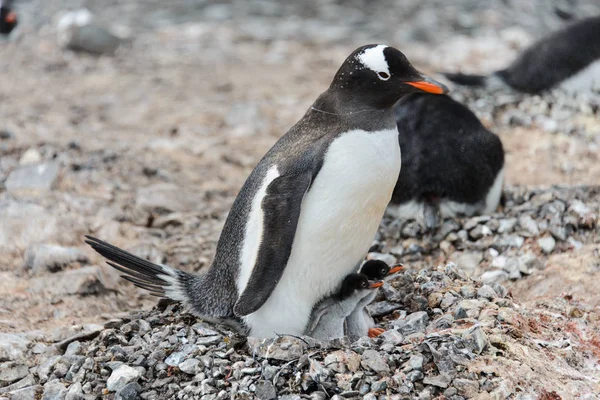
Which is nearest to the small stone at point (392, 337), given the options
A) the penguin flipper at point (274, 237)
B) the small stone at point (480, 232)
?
the penguin flipper at point (274, 237)

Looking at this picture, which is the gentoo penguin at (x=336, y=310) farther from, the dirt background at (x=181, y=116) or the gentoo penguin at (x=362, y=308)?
the dirt background at (x=181, y=116)

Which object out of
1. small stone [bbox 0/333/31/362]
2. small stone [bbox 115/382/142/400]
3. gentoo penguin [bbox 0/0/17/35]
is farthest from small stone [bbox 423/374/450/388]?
gentoo penguin [bbox 0/0/17/35]

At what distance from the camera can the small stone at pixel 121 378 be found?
2592 millimetres

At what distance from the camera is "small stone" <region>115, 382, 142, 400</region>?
100 inches

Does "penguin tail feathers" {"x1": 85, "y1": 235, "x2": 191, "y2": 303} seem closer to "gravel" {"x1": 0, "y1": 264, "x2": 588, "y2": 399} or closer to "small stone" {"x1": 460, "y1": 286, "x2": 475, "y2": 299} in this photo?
"gravel" {"x1": 0, "y1": 264, "x2": 588, "y2": 399}

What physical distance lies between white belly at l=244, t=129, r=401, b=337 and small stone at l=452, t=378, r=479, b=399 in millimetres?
619

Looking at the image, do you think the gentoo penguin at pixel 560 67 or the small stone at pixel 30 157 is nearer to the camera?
the small stone at pixel 30 157

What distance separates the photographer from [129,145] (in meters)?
5.83

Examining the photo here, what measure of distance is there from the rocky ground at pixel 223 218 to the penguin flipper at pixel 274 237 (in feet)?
0.58

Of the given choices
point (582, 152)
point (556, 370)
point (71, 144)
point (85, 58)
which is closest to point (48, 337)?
point (556, 370)

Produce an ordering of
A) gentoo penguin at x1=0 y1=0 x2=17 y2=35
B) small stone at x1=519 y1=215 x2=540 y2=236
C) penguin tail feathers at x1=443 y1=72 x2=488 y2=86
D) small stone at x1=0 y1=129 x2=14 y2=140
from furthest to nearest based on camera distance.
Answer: gentoo penguin at x1=0 y1=0 x2=17 y2=35 → penguin tail feathers at x1=443 y1=72 x2=488 y2=86 → small stone at x1=0 y1=129 x2=14 y2=140 → small stone at x1=519 y1=215 x2=540 y2=236

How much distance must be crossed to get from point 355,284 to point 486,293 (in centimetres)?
57

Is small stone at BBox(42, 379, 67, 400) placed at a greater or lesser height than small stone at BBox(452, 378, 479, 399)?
lesser

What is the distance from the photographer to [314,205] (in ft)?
8.87
